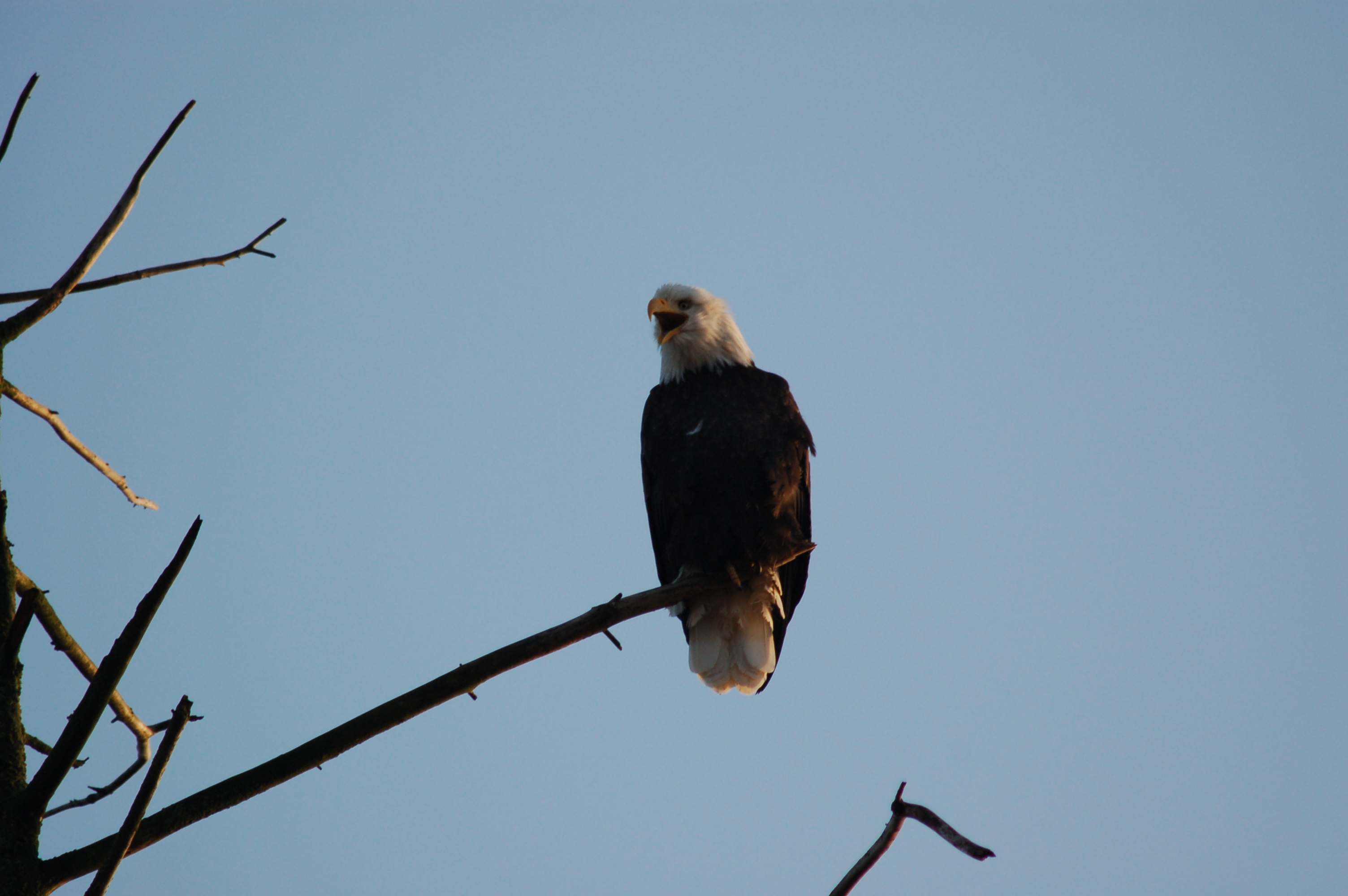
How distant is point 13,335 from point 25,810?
0.88 metres

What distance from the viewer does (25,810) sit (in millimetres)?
1660

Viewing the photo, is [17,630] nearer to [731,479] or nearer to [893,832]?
[893,832]

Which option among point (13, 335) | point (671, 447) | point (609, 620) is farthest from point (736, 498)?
point (13, 335)

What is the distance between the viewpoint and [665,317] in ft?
15.6

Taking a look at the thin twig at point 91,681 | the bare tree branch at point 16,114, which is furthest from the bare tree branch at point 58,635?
the bare tree branch at point 16,114

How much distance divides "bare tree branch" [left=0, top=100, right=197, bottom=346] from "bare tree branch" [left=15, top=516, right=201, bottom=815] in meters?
0.75

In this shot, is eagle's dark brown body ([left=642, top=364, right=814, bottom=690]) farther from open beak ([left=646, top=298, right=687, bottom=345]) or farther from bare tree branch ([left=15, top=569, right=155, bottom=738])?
bare tree branch ([left=15, top=569, right=155, bottom=738])

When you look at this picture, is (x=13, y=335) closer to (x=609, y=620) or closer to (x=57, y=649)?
(x=57, y=649)

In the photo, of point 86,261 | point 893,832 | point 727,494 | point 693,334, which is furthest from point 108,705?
point 693,334

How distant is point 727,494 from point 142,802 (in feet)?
8.25

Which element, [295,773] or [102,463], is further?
[102,463]

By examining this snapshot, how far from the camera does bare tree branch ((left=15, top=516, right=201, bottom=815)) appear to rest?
1.51 metres

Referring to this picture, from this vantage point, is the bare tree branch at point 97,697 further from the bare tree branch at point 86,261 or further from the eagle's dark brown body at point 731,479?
the eagle's dark brown body at point 731,479

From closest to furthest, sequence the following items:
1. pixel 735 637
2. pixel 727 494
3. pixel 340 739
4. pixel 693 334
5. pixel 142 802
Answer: pixel 142 802 → pixel 340 739 → pixel 727 494 → pixel 735 637 → pixel 693 334
